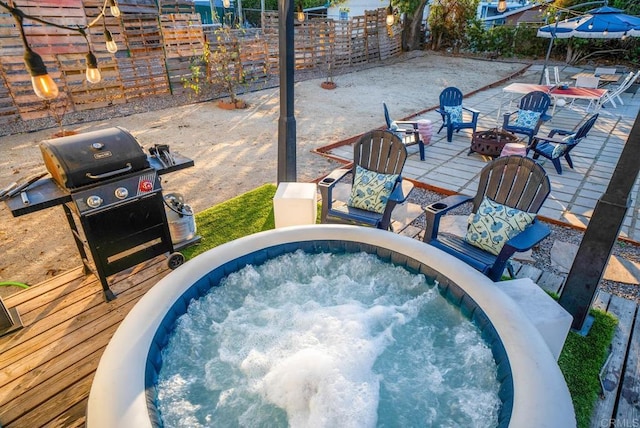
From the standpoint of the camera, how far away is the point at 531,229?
2.95m

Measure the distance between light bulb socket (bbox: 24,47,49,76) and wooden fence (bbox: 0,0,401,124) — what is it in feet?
21.5

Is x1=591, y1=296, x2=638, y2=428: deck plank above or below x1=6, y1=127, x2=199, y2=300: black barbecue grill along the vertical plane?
below

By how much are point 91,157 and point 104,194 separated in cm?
28

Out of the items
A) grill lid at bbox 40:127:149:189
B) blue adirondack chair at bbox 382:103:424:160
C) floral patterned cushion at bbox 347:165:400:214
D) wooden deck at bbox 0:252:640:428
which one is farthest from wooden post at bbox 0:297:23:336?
blue adirondack chair at bbox 382:103:424:160

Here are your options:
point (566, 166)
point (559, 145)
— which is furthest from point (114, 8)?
point (566, 166)

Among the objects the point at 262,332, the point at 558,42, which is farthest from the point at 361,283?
the point at 558,42

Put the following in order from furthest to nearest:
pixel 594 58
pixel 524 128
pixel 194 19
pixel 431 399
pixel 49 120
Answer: pixel 594 58 < pixel 194 19 < pixel 49 120 < pixel 524 128 < pixel 431 399

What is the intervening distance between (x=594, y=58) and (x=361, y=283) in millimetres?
15259

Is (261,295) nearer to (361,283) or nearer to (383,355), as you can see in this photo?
(361,283)

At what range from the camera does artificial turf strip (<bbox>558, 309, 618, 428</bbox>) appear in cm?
224

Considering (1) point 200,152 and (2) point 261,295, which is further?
(1) point 200,152

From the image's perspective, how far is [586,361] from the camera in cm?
251

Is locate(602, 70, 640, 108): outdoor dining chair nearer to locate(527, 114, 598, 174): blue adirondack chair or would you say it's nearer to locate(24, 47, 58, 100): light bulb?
locate(527, 114, 598, 174): blue adirondack chair

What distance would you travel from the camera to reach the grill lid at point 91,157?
8.71 feet
